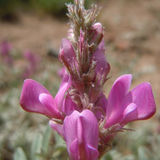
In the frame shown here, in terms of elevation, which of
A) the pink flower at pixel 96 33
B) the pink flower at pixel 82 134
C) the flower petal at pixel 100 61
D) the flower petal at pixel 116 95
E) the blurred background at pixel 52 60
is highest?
the pink flower at pixel 96 33

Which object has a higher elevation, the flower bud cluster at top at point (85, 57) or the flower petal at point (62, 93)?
the flower bud cluster at top at point (85, 57)

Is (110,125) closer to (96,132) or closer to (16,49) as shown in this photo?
(96,132)

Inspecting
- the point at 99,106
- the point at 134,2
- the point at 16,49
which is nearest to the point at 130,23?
the point at 134,2

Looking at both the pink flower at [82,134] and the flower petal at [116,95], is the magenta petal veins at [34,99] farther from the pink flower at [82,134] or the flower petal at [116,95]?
the flower petal at [116,95]

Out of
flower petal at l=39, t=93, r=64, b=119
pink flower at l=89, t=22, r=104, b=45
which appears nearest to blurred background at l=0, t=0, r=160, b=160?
flower petal at l=39, t=93, r=64, b=119

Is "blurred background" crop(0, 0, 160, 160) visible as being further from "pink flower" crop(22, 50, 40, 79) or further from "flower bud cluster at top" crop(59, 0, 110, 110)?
"flower bud cluster at top" crop(59, 0, 110, 110)

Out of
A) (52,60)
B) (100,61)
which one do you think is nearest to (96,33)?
(100,61)

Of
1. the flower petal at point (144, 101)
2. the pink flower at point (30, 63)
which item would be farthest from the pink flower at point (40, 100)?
the pink flower at point (30, 63)

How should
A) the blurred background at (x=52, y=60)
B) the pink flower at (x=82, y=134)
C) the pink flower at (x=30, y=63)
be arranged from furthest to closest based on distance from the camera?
the pink flower at (x=30, y=63) → the blurred background at (x=52, y=60) → the pink flower at (x=82, y=134)
